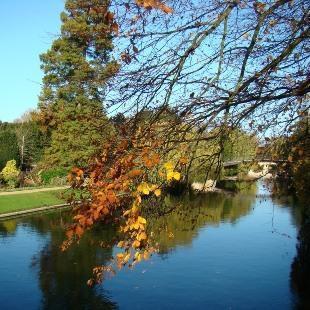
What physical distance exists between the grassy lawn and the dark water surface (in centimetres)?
506

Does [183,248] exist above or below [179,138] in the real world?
below

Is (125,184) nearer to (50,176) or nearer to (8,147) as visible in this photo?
(50,176)

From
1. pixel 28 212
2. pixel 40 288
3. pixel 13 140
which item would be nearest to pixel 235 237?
pixel 40 288

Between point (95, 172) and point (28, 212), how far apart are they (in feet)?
89.6

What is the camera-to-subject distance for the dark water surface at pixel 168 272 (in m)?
13.7

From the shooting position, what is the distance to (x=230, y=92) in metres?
4.79

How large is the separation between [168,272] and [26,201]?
17.4 meters

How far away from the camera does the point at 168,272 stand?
53.8 ft

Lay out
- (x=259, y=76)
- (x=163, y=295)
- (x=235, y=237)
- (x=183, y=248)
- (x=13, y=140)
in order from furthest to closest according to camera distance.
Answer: (x=13, y=140) < (x=235, y=237) < (x=183, y=248) < (x=163, y=295) < (x=259, y=76)

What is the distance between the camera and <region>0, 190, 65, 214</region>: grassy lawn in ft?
97.5

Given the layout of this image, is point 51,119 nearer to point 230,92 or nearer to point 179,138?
point 179,138

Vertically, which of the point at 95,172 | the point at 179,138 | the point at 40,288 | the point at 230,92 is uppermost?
the point at 230,92

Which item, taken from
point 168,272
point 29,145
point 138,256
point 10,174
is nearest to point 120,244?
point 138,256

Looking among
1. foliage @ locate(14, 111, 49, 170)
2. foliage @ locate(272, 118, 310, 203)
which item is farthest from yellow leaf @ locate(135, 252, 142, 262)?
foliage @ locate(14, 111, 49, 170)
